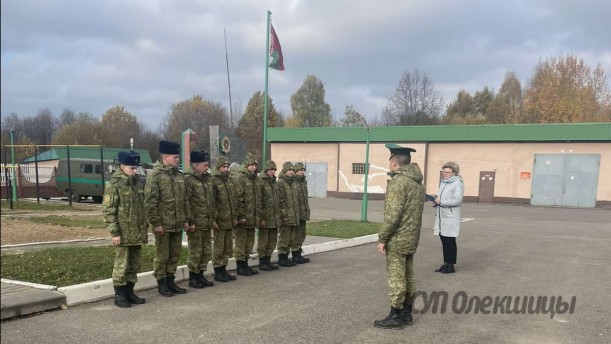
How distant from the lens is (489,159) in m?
27.9

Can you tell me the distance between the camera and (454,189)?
26.0ft

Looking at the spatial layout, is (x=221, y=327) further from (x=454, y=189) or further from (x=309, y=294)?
(x=454, y=189)

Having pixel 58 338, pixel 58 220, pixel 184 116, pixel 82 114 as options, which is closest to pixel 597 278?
pixel 58 338

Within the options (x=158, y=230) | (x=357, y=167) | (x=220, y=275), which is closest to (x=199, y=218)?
(x=158, y=230)

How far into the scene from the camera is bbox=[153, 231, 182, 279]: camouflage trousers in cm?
610

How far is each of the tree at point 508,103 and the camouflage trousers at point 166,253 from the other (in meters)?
44.1

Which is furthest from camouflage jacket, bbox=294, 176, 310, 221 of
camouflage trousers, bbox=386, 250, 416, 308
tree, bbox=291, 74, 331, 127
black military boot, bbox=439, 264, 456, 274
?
tree, bbox=291, 74, 331, 127

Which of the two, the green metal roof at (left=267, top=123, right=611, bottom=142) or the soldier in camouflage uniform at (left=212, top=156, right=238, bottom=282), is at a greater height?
the green metal roof at (left=267, top=123, right=611, bottom=142)

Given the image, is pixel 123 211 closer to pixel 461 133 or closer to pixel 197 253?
pixel 197 253

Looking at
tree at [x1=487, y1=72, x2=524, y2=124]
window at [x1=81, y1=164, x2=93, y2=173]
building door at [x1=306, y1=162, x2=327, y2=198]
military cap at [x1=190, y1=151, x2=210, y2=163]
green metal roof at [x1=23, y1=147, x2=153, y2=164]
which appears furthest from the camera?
tree at [x1=487, y1=72, x2=524, y2=124]

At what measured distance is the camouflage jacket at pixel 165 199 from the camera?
19.7ft

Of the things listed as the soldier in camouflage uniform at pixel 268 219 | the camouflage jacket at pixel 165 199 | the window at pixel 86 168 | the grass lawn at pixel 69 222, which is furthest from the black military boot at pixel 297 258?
the window at pixel 86 168

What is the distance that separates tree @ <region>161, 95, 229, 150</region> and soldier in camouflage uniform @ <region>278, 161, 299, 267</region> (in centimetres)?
5109

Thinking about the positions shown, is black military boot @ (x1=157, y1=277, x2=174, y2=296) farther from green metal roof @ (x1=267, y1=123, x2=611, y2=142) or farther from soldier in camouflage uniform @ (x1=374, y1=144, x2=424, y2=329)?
green metal roof @ (x1=267, y1=123, x2=611, y2=142)
